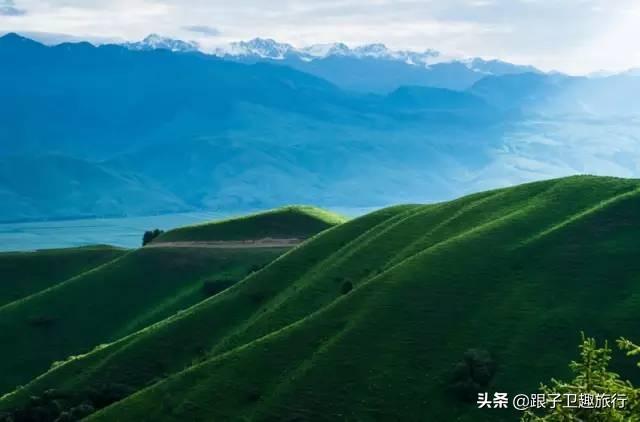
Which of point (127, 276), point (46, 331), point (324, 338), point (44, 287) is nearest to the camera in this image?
point (324, 338)

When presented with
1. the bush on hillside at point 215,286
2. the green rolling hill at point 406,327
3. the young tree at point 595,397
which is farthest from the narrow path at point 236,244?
the young tree at point 595,397

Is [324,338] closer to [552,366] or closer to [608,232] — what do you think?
[552,366]

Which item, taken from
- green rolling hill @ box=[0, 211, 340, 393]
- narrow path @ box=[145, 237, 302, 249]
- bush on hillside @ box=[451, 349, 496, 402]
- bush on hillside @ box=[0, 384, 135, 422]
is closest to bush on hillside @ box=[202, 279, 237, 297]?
green rolling hill @ box=[0, 211, 340, 393]

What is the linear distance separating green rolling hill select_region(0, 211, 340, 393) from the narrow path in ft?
11.3

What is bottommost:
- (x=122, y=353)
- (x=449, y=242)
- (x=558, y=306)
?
(x=122, y=353)

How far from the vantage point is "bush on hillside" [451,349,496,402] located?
78750mm

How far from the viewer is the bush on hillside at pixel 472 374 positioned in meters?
78.8

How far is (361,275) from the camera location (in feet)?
379

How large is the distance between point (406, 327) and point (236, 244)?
338ft

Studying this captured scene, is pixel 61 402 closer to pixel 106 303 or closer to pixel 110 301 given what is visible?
pixel 106 303

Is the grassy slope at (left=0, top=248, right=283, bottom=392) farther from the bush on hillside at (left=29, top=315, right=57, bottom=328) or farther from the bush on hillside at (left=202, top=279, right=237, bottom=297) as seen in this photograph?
the bush on hillside at (left=202, top=279, right=237, bottom=297)

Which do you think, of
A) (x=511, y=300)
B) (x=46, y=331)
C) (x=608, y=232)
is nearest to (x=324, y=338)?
(x=511, y=300)

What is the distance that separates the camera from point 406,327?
9119cm

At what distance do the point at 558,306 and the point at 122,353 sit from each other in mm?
56978
